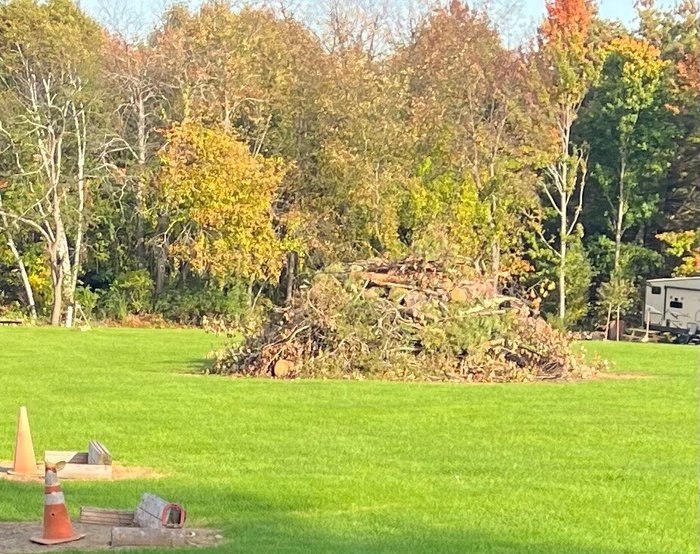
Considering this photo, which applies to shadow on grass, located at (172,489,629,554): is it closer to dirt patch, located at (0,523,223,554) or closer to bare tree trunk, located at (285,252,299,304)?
dirt patch, located at (0,523,223,554)

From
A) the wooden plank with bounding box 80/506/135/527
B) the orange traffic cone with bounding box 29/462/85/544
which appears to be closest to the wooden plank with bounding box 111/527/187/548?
the orange traffic cone with bounding box 29/462/85/544

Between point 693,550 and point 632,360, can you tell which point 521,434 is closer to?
point 693,550

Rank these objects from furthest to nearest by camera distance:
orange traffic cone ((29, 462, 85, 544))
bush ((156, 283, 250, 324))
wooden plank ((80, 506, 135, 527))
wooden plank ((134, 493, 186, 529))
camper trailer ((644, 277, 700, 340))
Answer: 1. bush ((156, 283, 250, 324))
2. camper trailer ((644, 277, 700, 340))
3. wooden plank ((80, 506, 135, 527))
4. wooden plank ((134, 493, 186, 529))
5. orange traffic cone ((29, 462, 85, 544))

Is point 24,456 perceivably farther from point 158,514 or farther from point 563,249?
point 563,249

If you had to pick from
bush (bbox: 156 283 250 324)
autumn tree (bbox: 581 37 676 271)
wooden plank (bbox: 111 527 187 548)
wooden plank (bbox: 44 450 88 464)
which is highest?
autumn tree (bbox: 581 37 676 271)

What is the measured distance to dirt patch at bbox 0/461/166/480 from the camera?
1176cm

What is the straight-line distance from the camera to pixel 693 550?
27.9 feet

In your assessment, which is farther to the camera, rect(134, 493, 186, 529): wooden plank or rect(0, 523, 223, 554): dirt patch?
rect(134, 493, 186, 529): wooden plank

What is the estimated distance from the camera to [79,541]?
8.93 m

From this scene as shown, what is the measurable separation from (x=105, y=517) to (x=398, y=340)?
14528 mm

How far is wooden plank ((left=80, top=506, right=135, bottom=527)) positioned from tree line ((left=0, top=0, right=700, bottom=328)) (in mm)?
34806

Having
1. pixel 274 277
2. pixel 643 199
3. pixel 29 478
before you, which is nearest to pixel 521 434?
pixel 29 478

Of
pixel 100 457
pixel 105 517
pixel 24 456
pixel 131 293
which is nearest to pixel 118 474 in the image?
pixel 100 457

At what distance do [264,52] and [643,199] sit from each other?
17.7m
